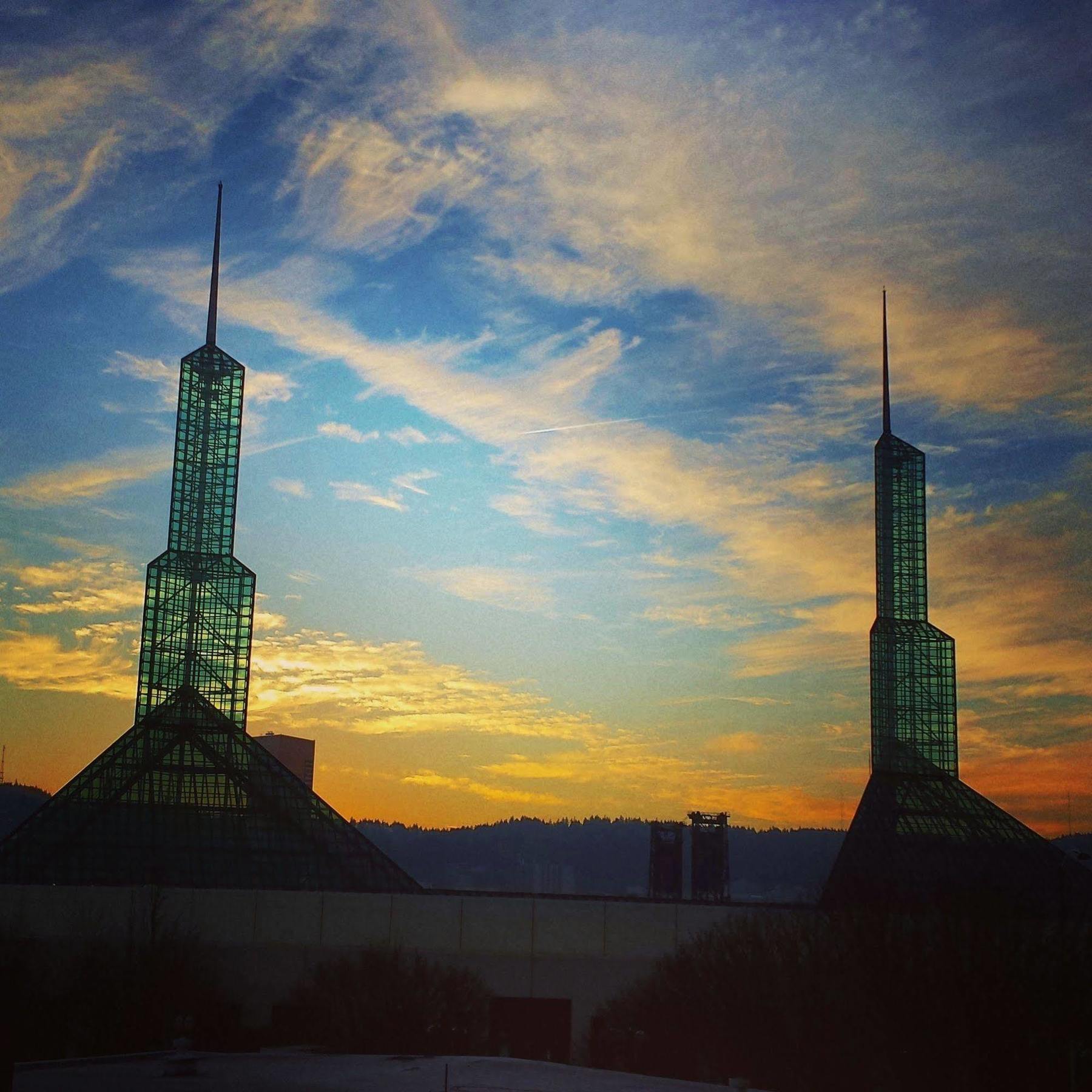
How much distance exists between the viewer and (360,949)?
46.1 m

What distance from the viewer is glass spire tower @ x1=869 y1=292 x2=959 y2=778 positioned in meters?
100

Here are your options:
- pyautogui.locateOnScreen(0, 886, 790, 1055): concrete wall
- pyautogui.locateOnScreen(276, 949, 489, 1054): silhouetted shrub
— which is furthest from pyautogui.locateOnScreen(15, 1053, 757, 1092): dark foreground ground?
pyautogui.locateOnScreen(0, 886, 790, 1055): concrete wall

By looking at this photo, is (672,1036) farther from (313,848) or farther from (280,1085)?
(313,848)

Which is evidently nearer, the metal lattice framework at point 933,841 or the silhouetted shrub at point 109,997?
the silhouetted shrub at point 109,997

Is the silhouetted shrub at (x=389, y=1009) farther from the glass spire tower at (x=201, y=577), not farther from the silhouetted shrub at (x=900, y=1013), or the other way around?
the glass spire tower at (x=201, y=577)

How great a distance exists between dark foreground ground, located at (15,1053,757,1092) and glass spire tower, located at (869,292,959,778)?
239 feet

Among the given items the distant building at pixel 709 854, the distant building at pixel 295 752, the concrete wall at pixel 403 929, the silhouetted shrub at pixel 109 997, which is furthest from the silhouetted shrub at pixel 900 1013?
the distant building at pixel 295 752

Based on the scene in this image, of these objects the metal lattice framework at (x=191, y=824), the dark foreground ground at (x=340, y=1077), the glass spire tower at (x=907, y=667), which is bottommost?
the dark foreground ground at (x=340, y=1077)

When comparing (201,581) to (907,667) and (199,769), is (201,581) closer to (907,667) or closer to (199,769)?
(199,769)

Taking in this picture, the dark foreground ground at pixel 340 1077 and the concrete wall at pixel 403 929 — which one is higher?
the concrete wall at pixel 403 929

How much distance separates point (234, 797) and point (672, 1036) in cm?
3782

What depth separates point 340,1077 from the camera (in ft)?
93.2

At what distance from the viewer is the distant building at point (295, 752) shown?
535ft

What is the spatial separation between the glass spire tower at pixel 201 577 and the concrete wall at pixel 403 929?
28.5m
